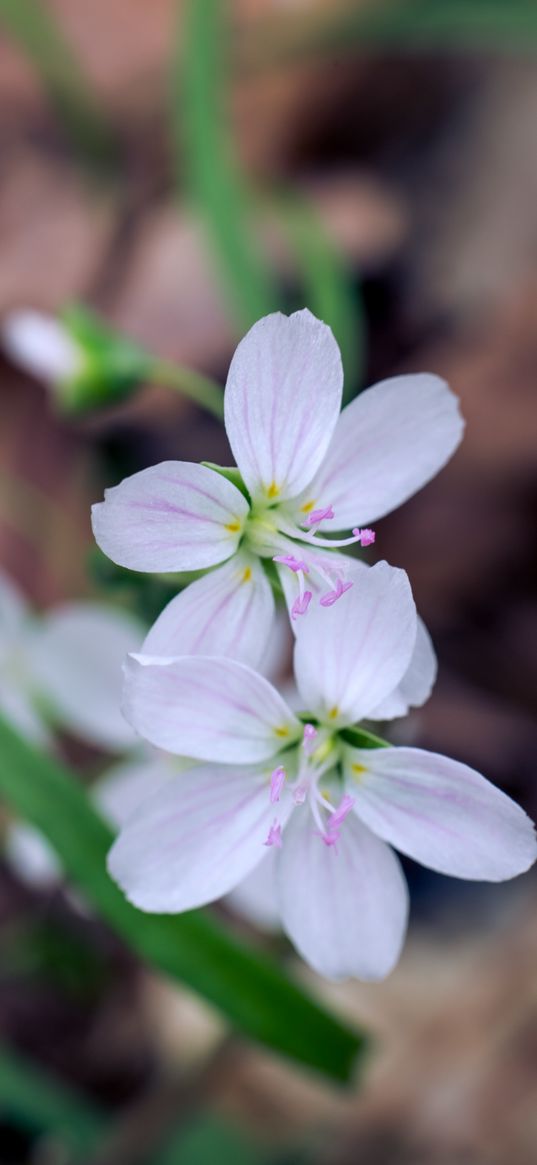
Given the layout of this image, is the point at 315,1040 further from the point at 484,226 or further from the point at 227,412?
the point at 484,226

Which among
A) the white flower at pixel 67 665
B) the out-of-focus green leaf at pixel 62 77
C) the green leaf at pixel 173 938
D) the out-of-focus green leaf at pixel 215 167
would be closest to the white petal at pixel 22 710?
the white flower at pixel 67 665

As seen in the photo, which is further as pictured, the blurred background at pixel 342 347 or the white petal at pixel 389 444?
the blurred background at pixel 342 347

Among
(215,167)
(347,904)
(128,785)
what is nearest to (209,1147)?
(128,785)

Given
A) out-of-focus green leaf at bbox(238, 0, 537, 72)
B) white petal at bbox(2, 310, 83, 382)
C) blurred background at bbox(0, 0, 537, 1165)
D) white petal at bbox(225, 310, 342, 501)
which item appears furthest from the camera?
out-of-focus green leaf at bbox(238, 0, 537, 72)

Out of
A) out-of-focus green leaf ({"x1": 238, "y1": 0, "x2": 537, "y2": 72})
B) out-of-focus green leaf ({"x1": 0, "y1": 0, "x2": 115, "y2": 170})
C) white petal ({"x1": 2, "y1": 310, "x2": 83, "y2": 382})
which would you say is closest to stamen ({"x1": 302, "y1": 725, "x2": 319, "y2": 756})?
white petal ({"x1": 2, "y1": 310, "x2": 83, "y2": 382})

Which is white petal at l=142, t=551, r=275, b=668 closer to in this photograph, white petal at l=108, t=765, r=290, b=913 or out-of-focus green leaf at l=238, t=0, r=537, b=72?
white petal at l=108, t=765, r=290, b=913

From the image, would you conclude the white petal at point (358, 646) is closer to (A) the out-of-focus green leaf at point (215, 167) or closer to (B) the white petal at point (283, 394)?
(B) the white petal at point (283, 394)

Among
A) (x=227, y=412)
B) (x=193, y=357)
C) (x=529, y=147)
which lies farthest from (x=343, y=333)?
(x=227, y=412)
